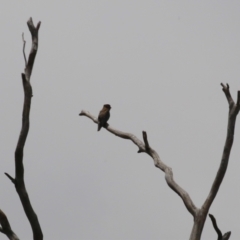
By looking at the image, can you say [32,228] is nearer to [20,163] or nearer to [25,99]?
[20,163]

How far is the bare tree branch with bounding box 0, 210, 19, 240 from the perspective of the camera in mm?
7750

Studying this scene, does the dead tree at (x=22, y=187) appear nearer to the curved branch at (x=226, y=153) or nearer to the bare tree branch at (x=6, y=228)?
the bare tree branch at (x=6, y=228)

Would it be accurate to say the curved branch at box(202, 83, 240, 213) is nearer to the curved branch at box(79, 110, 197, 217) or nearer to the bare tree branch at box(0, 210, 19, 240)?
the curved branch at box(79, 110, 197, 217)

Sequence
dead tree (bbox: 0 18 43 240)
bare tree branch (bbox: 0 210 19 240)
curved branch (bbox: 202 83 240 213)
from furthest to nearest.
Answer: curved branch (bbox: 202 83 240 213), bare tree branch (bbox: 0 210 19 240), dead tree (bbox: 0 18 43 240)

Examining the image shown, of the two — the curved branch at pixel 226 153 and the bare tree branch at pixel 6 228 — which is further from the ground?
the curved branch at pixel 226 153

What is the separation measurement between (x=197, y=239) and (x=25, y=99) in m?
2.57

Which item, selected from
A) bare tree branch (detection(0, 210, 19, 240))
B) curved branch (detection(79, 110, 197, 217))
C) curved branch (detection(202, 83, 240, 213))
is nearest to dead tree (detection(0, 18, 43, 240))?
bare tree branch (detection(0, 210, 19, 240))

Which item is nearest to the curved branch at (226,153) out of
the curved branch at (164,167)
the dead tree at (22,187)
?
the curved branch at (164,167)

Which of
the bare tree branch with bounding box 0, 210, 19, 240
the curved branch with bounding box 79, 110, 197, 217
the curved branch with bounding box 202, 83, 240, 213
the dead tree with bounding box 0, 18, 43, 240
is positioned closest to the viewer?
the dead tree with bounding box 0, 18, 43, 240

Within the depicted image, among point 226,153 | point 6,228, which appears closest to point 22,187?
point 6,228

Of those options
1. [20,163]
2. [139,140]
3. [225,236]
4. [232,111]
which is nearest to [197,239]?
[225,236]

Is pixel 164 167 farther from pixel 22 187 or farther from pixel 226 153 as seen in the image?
pixel 22 187

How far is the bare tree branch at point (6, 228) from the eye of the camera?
775cm

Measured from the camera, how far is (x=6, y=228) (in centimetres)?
782
